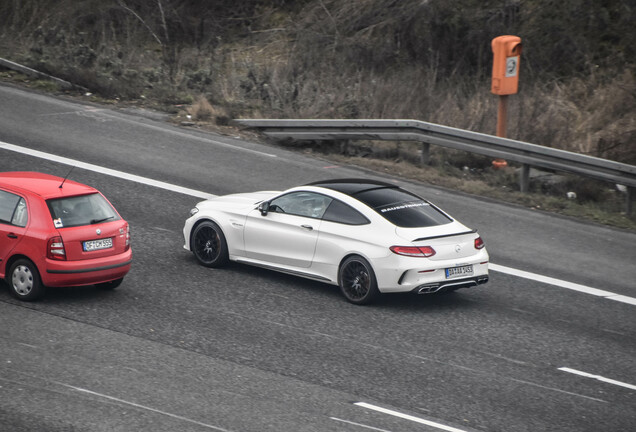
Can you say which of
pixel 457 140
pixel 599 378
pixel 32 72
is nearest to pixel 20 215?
pixel 599 378

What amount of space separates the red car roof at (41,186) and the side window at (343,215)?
3116 millimetres

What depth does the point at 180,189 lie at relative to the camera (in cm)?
1659

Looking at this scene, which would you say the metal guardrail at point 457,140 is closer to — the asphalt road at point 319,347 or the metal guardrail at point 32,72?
the asphalt road at point 319,347

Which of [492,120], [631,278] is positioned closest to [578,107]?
[492,120]

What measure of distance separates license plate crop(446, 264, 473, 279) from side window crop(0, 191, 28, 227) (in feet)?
17.4

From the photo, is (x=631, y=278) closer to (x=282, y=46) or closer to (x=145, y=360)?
(x=145, y=360)

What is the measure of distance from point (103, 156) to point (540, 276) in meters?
8.98

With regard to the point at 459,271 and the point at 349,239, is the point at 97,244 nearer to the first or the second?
the point at 349,239

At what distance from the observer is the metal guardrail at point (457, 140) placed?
660 inches

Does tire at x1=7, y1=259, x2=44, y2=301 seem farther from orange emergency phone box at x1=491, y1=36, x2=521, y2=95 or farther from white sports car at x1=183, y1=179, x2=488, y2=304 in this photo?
orange emergency phone box at x1=491, y1=36, x2=521, y2=95

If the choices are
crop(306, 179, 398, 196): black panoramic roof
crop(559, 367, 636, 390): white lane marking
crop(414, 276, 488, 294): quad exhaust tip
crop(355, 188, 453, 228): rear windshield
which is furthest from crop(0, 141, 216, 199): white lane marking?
crop(559, 367, 636, 390): white lane marking

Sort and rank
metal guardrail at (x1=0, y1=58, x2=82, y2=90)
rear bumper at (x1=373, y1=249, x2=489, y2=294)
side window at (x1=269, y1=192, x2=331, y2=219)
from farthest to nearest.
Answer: metal guardrail at (x1=0, y1=58, x2=82, y2=90) → side window at (x1=269, y1=192, x2=331, y2=219) → rear bumper at (x1=373, y1=249, x2=489, y2=294)

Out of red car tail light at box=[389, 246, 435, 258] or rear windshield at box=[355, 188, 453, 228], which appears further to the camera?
rear windshield at box=[355, 188, 453, 228]

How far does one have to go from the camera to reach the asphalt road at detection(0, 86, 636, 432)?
8562 millimetres
